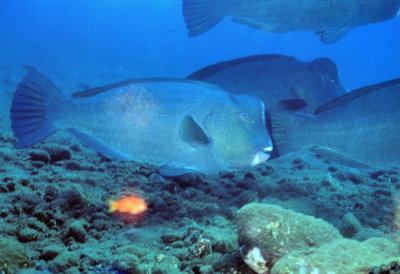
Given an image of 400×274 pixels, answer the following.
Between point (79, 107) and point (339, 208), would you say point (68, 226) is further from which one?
point (339, 208)

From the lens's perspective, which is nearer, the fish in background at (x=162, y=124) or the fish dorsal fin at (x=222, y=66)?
the fish in background at (x=162, y=124)

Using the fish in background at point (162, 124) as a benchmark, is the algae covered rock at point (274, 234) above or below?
below


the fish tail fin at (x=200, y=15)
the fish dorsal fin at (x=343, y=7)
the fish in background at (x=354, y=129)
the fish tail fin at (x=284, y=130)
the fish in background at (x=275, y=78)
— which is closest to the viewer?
the fish in background at (x=354, y=129)

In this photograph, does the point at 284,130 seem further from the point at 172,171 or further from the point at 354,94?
the point at 172,171

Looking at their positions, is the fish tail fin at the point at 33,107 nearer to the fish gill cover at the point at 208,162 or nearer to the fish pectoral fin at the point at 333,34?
the fish gill cover at the point at 208,162

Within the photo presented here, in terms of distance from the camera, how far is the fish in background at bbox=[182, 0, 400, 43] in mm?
3393

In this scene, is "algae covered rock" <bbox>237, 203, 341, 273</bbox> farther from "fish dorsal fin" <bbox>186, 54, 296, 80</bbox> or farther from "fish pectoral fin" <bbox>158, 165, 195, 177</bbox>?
"fish dorsal fin" <bbox>186, 54, 296, 80</bbox>

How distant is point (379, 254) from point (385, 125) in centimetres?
176

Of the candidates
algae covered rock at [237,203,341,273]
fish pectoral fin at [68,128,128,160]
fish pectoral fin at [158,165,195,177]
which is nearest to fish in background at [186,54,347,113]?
fish pectoral fin at [158,165,195,177]

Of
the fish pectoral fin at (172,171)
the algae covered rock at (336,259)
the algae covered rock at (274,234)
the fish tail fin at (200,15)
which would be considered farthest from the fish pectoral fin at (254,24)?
the algae covered rock at (336,259)

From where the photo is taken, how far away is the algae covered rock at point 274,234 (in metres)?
1.97

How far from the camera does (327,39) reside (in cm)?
382

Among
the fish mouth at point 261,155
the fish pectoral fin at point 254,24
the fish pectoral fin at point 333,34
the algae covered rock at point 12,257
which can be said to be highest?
the fish pectoral fin at point 254,24

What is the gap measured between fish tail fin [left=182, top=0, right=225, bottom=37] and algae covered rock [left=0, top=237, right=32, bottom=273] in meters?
2.73
